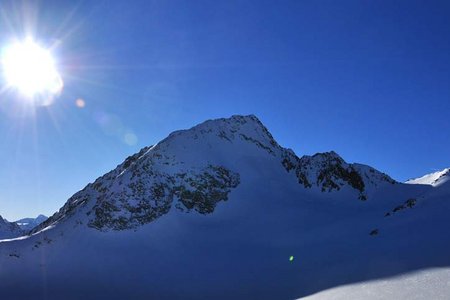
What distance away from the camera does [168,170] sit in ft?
186

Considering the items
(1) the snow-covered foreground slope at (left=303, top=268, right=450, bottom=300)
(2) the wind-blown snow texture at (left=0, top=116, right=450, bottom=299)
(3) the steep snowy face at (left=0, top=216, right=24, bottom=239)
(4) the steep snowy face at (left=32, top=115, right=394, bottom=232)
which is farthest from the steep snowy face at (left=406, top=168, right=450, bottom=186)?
(3) the steep snowy face at (left=0, top=216, right=24, bottom=239)

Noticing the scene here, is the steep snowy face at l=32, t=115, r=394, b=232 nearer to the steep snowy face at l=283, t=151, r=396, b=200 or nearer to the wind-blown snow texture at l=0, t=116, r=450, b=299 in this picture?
the steep snowy face at l=283, t=151, r=396, b=200

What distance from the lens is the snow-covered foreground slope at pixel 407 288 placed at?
40.1 ft

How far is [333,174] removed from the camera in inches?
2566

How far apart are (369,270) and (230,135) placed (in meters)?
50.7

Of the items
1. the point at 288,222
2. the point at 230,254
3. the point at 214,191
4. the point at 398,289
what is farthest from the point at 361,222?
the point at 398,289

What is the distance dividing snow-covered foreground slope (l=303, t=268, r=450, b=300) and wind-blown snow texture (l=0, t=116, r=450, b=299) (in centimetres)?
178

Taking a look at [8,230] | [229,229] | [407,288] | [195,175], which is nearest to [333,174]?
[195,175]

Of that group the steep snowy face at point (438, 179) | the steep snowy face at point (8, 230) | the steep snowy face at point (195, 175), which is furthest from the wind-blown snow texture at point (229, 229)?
the steep snowy face at point (8, 230)

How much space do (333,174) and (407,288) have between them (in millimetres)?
53408

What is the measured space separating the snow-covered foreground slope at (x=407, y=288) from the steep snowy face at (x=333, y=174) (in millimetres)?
47385

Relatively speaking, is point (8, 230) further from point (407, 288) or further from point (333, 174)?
point (407, 288)

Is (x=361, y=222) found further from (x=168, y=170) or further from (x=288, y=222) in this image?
(x=168, y=170)

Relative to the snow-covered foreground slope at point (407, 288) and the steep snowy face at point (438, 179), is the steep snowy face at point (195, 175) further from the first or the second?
the snow-covered foreground slope at point (407, 288)
